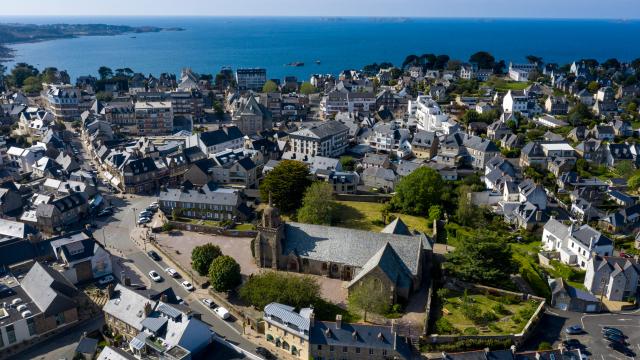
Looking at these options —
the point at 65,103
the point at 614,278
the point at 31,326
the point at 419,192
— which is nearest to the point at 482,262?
the point at 614,278

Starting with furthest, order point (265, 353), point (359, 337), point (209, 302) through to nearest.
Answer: point (209, 302)
point (265, 353)
point (359, 337)

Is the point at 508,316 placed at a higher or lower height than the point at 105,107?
lower

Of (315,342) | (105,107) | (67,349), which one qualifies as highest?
(105,107)

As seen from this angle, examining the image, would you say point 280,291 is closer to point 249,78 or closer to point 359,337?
point 359,337

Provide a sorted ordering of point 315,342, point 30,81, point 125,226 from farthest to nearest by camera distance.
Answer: point 30,81 < point 125,226 < point 315,342

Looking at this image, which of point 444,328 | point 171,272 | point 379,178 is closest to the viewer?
point 444,328

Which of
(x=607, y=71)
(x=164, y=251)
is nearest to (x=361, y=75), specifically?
(x=607, y=71)

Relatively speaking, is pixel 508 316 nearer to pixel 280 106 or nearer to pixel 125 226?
pixel 125 226
